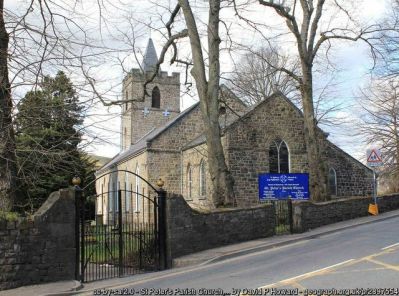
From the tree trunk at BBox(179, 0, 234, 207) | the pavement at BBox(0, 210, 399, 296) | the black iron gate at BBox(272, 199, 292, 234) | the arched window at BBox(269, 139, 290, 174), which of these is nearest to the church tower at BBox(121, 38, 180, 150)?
the arched window at BBox(269, 139, 290, 174)

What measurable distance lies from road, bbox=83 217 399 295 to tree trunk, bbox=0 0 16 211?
395 centimetres

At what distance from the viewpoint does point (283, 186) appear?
75.4 feet

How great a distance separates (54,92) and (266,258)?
22.9 feet

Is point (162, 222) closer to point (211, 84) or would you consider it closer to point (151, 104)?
point (211, 84)

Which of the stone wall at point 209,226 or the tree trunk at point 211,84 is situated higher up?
the tree trunk at point 211,84

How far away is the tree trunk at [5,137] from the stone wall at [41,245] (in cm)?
129

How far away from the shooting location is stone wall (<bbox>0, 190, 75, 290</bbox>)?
38.5 ft

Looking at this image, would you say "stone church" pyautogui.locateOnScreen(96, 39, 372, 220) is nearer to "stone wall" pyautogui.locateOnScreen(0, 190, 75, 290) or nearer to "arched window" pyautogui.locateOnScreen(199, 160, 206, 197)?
"arched window" pyautogui.locateOnScreen(199, 160, 206, 197)

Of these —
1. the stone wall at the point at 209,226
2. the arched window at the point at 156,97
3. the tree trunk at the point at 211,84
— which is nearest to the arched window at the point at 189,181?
the tree trunk at the point at 211,84

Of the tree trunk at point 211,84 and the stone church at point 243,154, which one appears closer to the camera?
the tree trunk at point 211,84

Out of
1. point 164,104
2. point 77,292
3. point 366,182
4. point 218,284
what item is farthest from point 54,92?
point 164,104

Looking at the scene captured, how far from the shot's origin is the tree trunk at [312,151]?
24.7 metres

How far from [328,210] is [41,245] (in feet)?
40.9

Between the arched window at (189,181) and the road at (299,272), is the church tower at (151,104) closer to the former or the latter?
the arched window at (189,181)
